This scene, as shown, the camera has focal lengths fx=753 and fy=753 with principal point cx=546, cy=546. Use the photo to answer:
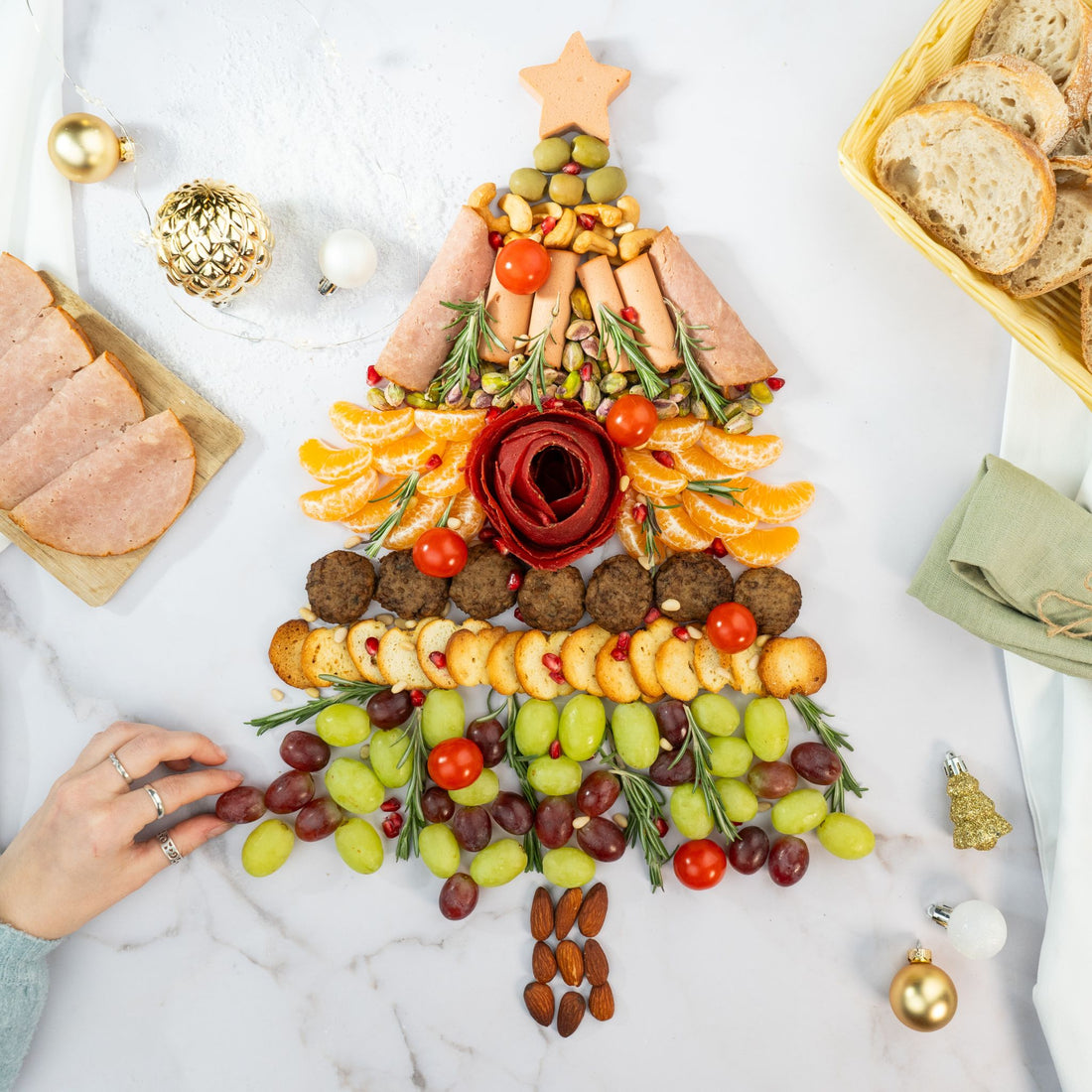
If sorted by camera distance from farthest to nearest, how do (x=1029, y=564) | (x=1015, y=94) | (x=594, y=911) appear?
(x=594, y=911)
(x=1029, y=564)
(x=1015, y=94)

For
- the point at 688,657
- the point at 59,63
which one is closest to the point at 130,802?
the point at 688,657

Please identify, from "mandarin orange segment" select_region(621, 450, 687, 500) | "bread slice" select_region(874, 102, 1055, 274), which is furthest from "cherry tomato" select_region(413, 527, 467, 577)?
"bread slice" select_region(874, 102, 1055, 274)

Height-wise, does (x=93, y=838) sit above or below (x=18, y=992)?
above

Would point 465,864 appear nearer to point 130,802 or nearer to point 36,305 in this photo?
point 130,802

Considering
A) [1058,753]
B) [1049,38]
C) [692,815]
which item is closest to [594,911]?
[692,815]

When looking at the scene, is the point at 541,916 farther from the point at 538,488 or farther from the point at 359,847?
the point at 538,488

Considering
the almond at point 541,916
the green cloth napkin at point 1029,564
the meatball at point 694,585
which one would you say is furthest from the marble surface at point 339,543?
the meatball at point 694,585

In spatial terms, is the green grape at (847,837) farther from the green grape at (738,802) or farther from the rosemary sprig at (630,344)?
the rosemary sprig at (630,344)
